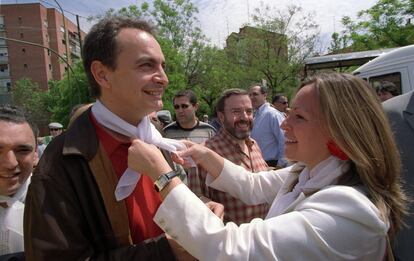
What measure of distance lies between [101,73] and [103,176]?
53 cm

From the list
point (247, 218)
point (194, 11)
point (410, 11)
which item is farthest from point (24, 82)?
point (247, 218)

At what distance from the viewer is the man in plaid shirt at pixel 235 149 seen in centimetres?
329

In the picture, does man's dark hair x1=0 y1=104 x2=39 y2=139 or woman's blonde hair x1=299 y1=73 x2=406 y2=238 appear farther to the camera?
man's dark hair x1=0 y1=104 x2=39 y2=139

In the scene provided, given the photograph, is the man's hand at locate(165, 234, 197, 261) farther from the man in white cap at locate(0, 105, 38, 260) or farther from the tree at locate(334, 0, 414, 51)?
the tree at locate(334, 0, 414, 51)

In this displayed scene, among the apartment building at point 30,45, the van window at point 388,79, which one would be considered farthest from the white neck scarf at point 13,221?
the apartment building at point 30,45

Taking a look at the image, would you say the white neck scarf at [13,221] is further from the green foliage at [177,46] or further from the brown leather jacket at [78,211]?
the green foliage at [177,46]

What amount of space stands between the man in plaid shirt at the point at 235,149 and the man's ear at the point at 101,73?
5.53 feet

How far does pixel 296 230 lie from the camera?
58.6 inches

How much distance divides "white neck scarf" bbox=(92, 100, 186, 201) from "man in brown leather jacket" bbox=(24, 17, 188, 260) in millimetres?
26

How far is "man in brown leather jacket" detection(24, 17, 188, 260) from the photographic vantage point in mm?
1452

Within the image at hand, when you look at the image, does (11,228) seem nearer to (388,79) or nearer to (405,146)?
(405,146)

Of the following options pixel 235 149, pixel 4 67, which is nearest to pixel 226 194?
pixel 235 149

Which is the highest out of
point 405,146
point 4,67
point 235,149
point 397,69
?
point 4,67

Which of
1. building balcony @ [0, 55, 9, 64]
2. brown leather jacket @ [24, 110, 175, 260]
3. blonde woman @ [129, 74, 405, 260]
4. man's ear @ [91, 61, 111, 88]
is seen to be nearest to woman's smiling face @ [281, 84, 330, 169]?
blonde woman @ [129, 74, 405, 260]
